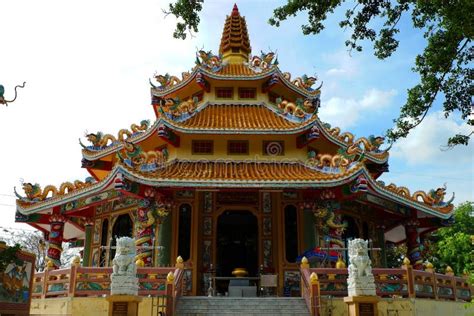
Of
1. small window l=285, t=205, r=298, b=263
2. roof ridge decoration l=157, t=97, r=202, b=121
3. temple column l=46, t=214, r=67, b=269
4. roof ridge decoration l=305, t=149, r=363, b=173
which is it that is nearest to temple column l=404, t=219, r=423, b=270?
roof ridge decoration l=305, t=149, r=363, b=173

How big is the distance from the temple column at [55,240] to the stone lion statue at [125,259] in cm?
741

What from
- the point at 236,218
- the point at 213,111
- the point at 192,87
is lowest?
the point at 236,218

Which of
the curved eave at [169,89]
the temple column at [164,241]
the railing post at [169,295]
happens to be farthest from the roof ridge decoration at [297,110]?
the railing post at [169,295]

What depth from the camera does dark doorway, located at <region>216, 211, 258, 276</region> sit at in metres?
19.9

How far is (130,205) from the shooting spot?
60.3ft

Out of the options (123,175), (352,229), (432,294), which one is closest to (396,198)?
(352,229)

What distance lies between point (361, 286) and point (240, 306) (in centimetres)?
350

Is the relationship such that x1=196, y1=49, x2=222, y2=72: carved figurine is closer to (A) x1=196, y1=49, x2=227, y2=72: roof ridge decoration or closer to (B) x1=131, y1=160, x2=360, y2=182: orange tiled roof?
(A) x1=196, y1=49, x2=227, y2=72: roof ridge decoration

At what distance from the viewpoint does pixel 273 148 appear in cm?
1884

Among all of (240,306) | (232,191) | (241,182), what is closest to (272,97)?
(232,191)

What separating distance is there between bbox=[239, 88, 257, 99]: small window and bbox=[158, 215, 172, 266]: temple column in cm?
737

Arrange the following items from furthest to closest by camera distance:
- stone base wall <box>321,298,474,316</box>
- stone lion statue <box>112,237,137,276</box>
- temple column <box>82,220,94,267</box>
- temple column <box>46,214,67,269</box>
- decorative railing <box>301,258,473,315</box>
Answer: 1. temple column <box>82,220,94,267</box>
2. temple column <box>46,214,67,269</box>
3. stone base wall <box>321,298,474,316</box>
4. decorative railing <box>301,258,473,315</box>
5. stone lion statue <box>112,237,137,276</box>

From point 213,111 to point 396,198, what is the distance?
8.22m

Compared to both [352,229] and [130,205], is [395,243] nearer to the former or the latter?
[352,229]
